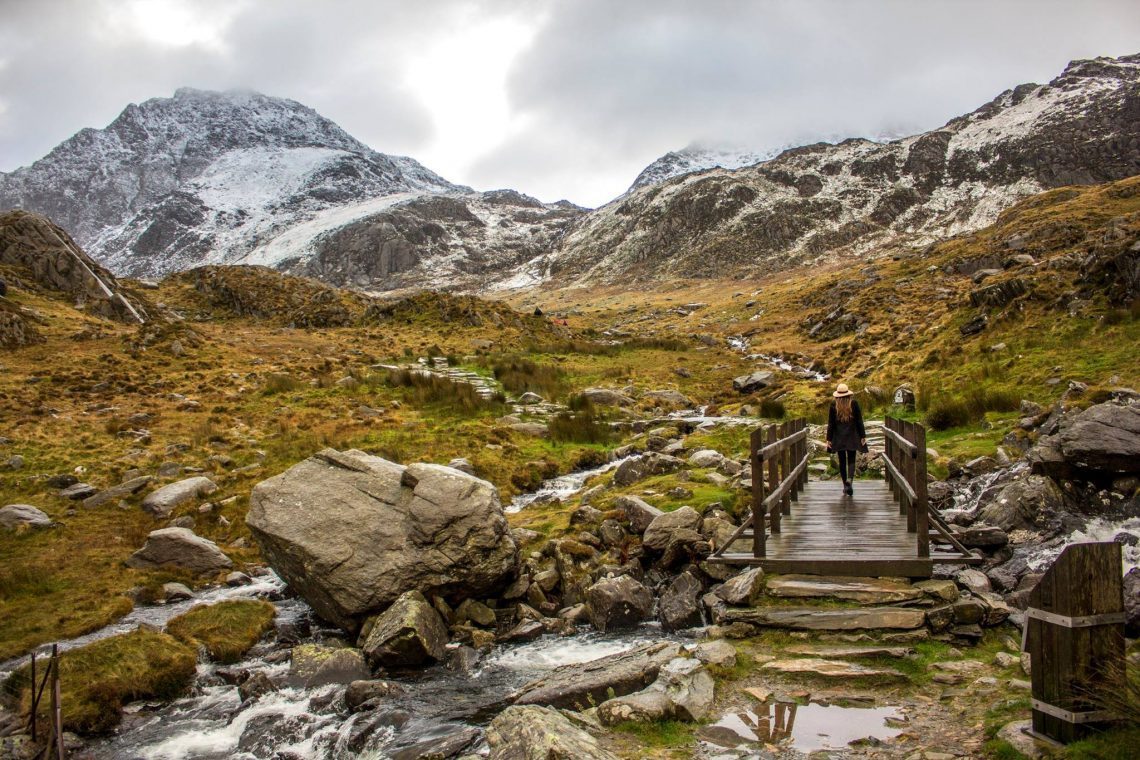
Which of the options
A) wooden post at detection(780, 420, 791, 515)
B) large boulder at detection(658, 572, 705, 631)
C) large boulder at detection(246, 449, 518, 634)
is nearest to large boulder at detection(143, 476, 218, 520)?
large boulder at detection(246, 449, 518, 634)

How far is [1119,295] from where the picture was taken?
69.2 feet

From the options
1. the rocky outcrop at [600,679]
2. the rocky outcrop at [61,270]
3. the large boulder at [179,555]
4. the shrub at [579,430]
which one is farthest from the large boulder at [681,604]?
the rocky outcrop at [61,270]

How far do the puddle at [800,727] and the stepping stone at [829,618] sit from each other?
6.51 ft

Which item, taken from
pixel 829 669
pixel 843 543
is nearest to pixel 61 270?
pixel 843 543

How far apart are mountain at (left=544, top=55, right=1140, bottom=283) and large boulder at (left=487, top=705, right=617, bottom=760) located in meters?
109

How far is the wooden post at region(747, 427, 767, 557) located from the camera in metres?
9.98

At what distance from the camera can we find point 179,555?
1383cm

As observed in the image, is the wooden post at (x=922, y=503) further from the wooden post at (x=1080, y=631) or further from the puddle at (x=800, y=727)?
the wooden post at (x=1080, y=631)

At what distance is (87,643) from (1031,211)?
78.5 meters

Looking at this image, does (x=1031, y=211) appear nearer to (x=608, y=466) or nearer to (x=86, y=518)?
(x=608, y=466)

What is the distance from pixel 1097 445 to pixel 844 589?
5.21 m

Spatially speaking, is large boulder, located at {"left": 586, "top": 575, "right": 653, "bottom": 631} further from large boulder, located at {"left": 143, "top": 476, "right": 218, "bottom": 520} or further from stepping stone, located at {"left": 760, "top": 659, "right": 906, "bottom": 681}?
large boulder, located at {"left": 143, "top": 476, "right": 218, "bottom": 520}

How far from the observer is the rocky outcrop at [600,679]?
764cm

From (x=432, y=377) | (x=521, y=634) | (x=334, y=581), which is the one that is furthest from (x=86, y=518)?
(x=432, y=377)
